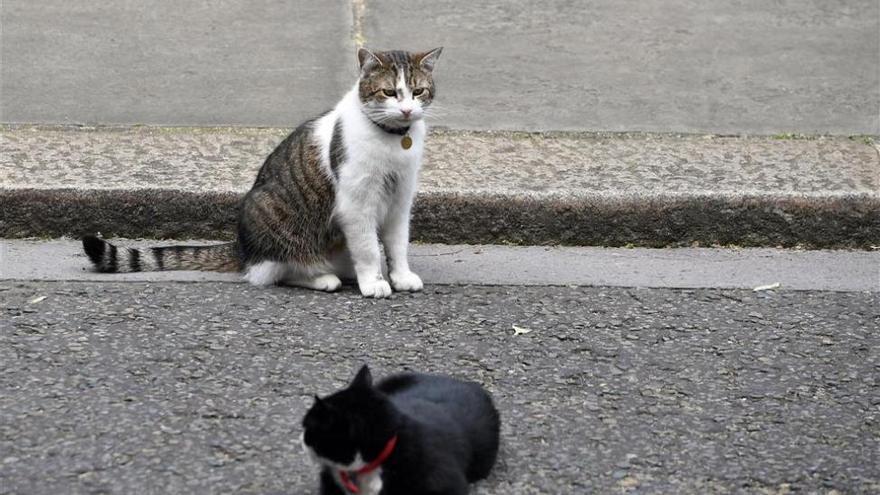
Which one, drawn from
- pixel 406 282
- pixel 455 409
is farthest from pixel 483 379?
pixel 406 282

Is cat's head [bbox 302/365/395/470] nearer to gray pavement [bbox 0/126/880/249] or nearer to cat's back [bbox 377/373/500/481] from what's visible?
cat's back [bbox 377/373/500/481]

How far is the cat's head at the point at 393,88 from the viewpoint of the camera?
463 cm

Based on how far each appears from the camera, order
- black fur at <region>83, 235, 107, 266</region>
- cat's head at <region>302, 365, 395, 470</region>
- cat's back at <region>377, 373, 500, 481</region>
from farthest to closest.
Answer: black fur at <region>83, 235, 107, 266</region>, cat's back at <region>377, 373, 500, 481</region>, cat's head at <region>302, 365, 395, 470</region>

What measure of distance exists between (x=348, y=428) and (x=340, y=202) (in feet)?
6.68

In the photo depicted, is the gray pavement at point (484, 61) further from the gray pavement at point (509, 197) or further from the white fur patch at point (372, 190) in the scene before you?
the white fur patch at point (372, 190)

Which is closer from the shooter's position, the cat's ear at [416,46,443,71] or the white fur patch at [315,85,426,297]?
the white fur patch at [315,85,426,297]

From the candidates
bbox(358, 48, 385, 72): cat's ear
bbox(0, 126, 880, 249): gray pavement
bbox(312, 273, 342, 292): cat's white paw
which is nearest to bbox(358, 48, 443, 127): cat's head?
bbox(358, 48, 385, 72): cat's ear

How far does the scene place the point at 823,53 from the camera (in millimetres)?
6684

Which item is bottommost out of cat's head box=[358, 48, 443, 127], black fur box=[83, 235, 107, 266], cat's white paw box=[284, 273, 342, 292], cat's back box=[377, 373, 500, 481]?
cat's white paw box=[284, 273, 342, 292]

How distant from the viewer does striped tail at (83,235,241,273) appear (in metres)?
4.63

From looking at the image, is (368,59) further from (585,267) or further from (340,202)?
(585,267)

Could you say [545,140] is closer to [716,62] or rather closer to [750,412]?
[716,62]

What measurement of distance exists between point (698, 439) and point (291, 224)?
76.4 inches

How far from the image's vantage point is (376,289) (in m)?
4.63
